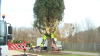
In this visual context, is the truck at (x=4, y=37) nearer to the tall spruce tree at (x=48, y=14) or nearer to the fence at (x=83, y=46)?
the tall spruce tree at (x=48, y=14)

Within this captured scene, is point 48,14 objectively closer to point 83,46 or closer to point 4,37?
point 83,46

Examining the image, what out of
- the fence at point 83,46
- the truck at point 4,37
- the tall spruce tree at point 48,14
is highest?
the tall spruce tree at point 48,14

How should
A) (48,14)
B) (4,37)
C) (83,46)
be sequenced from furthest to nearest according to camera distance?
(83,46)
(48,14)
(4,37)

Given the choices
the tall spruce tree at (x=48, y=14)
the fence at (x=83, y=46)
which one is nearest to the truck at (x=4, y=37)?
the tall spruce tree at (x=48, y=14)

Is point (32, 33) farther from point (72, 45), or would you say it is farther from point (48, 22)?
point (48, 22)

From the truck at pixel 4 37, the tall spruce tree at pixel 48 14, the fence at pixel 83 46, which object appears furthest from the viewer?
the fence at pixel 83 46

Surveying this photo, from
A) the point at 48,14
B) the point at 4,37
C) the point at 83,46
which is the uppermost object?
the point at 48,14

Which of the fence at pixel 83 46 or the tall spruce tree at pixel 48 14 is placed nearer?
the tall spruce tree at pixel 48 14

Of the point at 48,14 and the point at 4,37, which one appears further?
the point at 48,14

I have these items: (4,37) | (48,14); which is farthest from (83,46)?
(4,37)

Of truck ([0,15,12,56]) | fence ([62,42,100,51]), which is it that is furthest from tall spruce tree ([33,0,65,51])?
truck ([0,15,12,56])

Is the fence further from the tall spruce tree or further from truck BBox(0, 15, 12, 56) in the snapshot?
truck BBox(0, 15, 12, 56)

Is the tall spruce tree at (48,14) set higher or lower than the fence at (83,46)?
higher

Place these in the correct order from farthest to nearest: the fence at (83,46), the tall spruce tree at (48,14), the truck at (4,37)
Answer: the fence at (83,46) → the tall spruce tree at (48,14) → the truck at (4,37)
